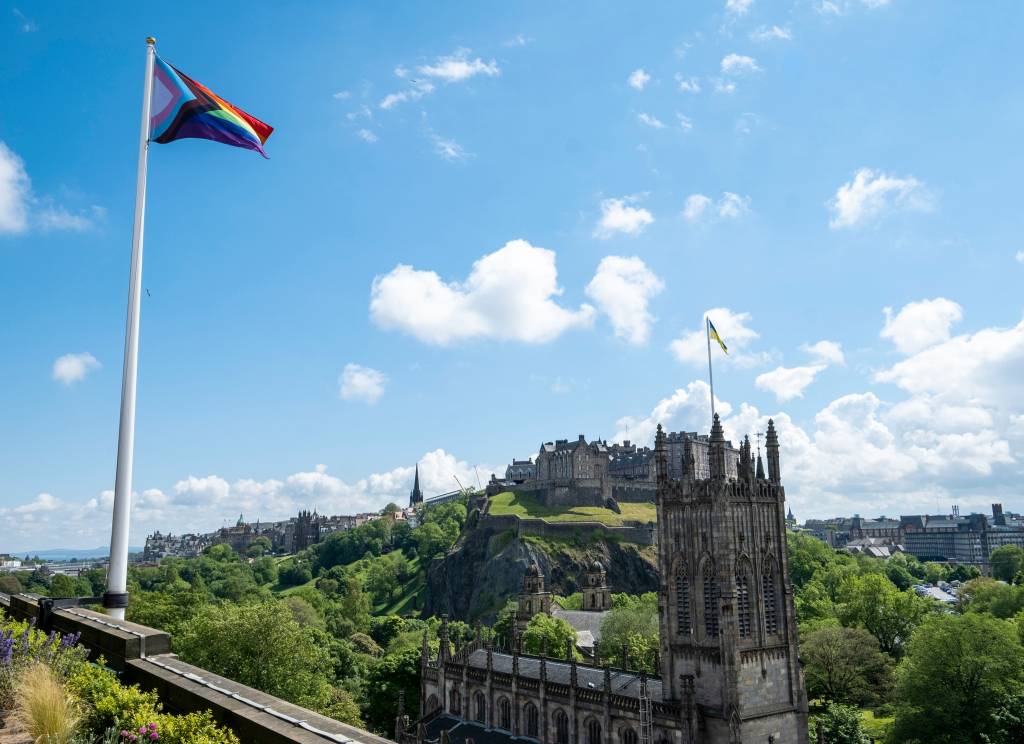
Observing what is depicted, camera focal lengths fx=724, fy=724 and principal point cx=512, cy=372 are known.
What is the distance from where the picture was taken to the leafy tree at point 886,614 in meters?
89.2

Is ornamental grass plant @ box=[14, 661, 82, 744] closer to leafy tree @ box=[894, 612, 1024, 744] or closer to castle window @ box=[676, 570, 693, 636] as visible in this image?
castle window @ box=[676, 570, 693, 636]

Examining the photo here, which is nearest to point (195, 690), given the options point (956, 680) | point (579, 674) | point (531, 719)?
point (579, 674)

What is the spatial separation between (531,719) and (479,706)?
6.69 metres

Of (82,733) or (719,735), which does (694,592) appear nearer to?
(719,735)

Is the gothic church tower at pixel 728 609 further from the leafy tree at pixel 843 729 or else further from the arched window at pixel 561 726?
the leafy tree at pixel 843 729

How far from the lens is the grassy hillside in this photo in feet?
486

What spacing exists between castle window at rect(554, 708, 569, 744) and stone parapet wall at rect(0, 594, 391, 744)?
34.7 meters

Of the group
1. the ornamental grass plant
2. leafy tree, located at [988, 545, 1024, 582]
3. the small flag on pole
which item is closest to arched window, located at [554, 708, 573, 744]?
the small flag on pole

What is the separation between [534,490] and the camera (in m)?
170

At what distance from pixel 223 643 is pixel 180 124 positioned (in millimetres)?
38970

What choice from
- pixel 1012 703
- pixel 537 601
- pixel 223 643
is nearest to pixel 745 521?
pixel 1012 703

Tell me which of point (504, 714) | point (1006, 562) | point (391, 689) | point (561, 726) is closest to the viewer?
point (561, 726)

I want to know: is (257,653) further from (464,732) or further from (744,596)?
(744,596)

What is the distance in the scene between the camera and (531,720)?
4878 cm
